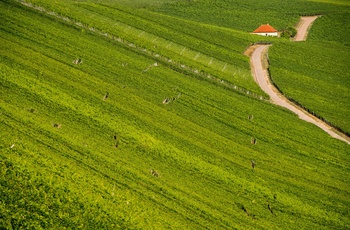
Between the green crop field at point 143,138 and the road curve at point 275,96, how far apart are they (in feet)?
5.85

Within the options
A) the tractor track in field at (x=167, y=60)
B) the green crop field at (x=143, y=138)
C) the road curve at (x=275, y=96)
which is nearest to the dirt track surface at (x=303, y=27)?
the road curve at (x=275, y=96)

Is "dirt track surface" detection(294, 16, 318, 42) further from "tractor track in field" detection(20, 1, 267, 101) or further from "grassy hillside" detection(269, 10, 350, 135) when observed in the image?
"tractor track in field" detection(20, 1, 267, 101)

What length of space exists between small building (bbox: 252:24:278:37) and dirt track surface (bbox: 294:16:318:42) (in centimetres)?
622

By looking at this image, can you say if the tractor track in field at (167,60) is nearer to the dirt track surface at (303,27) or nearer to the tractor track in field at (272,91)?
the tractor track in field at (272,91)

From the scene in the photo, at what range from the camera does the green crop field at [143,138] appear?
35.6 metres

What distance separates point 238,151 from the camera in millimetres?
49594

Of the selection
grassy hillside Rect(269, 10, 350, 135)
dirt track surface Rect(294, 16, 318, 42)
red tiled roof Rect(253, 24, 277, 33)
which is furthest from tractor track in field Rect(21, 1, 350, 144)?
dirt track surface Rect(294, 16, 318, 42)

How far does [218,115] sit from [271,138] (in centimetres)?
753

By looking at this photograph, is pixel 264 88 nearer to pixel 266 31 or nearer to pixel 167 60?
pixel 167 60

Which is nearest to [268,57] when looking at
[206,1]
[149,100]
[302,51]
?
[302,51]

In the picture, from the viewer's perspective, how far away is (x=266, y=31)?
103125 millimetres

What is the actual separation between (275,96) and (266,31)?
4004 cm

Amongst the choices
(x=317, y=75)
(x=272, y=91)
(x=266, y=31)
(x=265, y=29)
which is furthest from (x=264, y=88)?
(x=265, y=29)

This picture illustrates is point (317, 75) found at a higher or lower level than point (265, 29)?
lower
